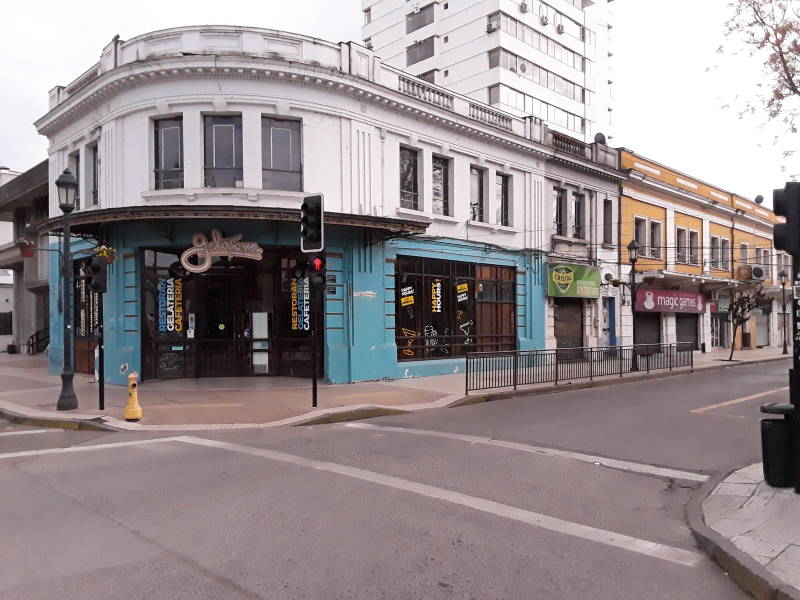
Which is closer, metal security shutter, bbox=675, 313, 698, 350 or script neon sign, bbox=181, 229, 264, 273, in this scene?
script neon sign, bbox=181, 229, 264, 273

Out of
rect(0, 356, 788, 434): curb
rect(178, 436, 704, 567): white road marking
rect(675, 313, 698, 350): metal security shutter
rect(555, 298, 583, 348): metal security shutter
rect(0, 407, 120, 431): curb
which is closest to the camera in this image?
rect(178, 436, 704, 567): white road marking

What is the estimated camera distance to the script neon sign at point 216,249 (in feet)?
51.1

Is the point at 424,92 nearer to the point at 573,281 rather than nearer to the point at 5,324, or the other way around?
the point at 573,281

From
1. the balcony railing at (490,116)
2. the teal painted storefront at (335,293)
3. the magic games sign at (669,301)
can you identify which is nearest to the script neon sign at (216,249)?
the teal painted storefront at (335,293)

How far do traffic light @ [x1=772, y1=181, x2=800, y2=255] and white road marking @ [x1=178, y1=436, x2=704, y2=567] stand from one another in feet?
9.89

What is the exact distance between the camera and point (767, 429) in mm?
6023

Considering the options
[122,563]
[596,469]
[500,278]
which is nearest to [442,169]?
[500,278]

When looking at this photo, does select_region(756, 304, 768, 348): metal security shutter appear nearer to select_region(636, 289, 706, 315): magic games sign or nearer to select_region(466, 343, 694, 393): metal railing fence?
select_region(636, 289, 706, 315): magic games sign

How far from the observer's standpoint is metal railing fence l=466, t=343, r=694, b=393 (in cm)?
1492

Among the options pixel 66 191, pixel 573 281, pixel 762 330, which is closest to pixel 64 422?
pixel 66 191

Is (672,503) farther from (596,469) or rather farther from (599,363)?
(599,363)

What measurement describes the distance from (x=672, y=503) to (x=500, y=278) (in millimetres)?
15726

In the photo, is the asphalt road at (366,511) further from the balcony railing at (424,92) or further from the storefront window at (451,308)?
the balcony railing at (424,92)

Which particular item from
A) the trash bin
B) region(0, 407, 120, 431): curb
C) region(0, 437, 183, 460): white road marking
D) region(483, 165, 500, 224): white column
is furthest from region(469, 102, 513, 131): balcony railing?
the trash bin
